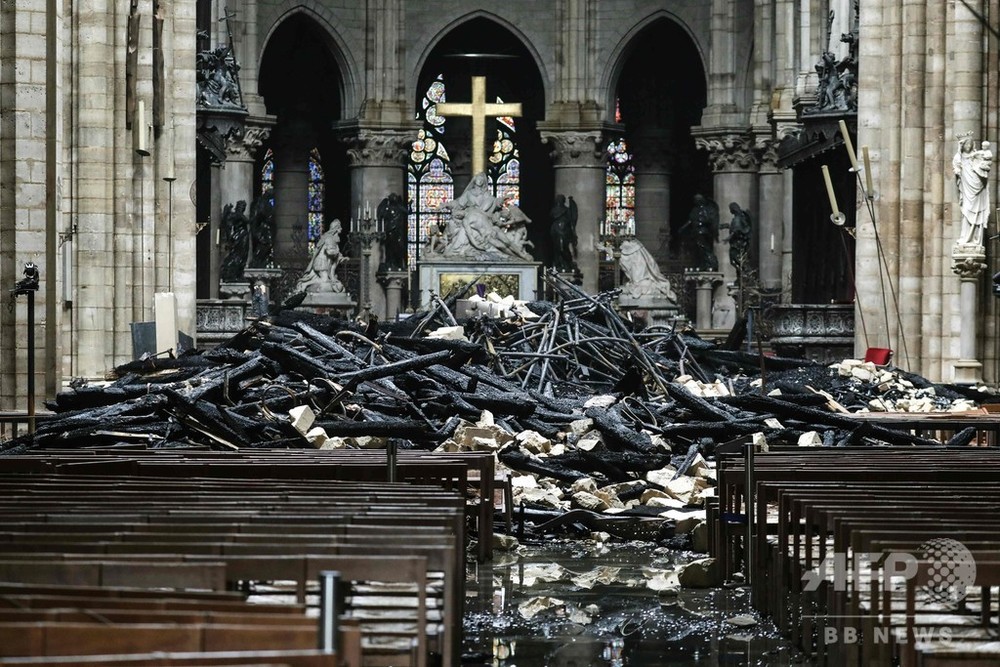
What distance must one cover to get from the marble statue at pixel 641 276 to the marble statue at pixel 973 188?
18.3 metres

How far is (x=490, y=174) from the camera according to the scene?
50406 mm

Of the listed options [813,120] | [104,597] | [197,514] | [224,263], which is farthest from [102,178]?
[104,597]

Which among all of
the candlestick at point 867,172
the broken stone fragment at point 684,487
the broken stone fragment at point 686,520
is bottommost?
the broken stone fragment at point 686,520

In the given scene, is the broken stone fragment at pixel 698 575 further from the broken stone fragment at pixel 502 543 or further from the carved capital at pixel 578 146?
the carved capital at pixel 578 146

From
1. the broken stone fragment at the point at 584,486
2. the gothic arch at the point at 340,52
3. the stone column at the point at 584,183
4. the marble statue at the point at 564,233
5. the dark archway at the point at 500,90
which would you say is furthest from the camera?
the dark archway at the point at 500,90

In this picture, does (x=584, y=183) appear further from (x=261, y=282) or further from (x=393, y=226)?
(x=261, y=282)

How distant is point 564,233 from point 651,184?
4.49m

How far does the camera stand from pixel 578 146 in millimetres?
45750

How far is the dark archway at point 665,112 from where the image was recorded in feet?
161

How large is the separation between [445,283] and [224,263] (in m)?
4.44

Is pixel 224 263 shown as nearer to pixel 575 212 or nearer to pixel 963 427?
pixel 575 212

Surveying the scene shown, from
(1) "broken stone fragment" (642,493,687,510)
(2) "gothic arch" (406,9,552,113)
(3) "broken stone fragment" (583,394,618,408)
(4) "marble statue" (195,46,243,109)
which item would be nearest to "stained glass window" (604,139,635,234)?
(2) "gothic arch" (406,9,552,113)

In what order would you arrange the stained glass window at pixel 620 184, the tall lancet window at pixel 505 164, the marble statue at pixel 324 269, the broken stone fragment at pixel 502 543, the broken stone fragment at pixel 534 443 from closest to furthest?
the broken stone fragment at pixel 502 543 → the broken stone fragment at pixel 534 443 → the marble statue at pixel 324 269 → the stained glass window at pixel 620 184 → the tall lancet window at pixel 505 164

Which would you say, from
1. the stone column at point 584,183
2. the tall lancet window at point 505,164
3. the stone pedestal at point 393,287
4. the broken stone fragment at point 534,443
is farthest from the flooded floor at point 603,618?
the tall lancet window at point 505,164
